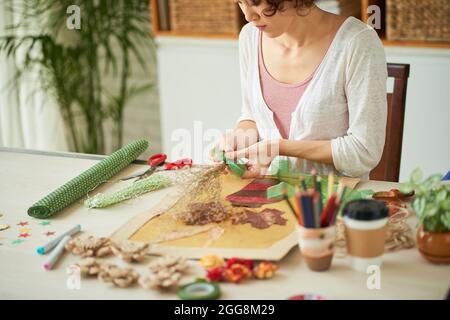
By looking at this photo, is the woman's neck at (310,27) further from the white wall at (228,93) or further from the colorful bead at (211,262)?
the colorful bead at (211,262)

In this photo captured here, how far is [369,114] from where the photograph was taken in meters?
1.87

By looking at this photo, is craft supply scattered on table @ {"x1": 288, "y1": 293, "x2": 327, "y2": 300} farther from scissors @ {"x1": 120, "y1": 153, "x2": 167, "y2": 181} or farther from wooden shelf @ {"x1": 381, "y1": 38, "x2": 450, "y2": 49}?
wooden shelf @ {"x1": 381, "y1": 38, "x2": 450, "y2": 49}

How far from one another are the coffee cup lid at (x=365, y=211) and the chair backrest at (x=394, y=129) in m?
0.76

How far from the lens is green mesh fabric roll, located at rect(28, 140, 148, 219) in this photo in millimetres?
1664

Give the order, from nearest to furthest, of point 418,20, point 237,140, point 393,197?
1. point 393,197
2. point 237,140
3. point 418,20

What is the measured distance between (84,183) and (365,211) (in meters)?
0.73

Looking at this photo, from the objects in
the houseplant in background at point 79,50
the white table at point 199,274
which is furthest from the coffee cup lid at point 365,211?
the houseplant in background at point 79,50

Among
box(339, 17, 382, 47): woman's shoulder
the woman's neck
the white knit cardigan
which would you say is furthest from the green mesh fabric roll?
box(339, 17, 382, 47): woman's shoulder

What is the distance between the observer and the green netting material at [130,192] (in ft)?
5.65

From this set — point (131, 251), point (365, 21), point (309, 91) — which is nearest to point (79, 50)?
point (365, 21)

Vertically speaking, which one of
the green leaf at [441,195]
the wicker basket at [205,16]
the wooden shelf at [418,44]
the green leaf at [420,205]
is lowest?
the green leaf at [420,205]

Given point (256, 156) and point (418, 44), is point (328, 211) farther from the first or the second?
point (418, 44)

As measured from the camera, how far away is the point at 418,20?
2809mm
